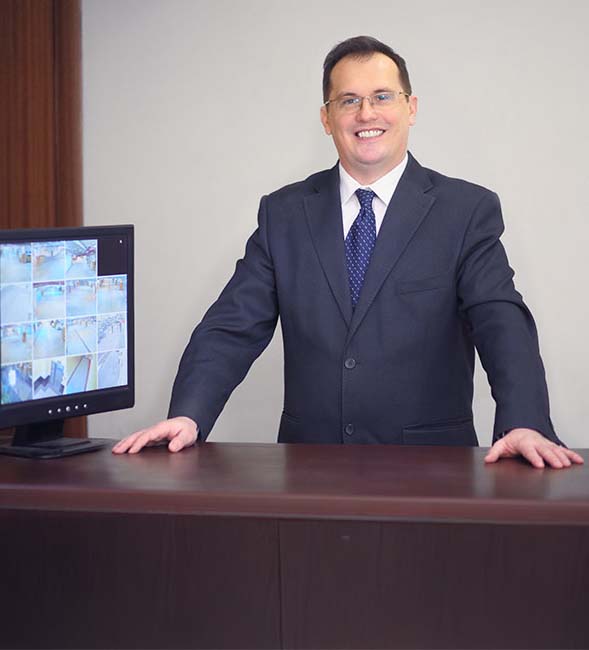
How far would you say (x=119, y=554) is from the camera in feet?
6.93

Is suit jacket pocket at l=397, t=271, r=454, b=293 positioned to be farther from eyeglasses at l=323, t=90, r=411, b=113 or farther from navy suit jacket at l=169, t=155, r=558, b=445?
eyeglasses at l=323, t=90, r=411, b=113

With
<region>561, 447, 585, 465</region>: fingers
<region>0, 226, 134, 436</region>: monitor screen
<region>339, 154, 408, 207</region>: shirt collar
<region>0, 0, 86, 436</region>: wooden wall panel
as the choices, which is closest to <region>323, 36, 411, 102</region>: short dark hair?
<region>339, 154, 408, 207</region>: shirt collar

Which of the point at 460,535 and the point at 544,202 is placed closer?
the point at 460,535

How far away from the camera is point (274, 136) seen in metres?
4.13

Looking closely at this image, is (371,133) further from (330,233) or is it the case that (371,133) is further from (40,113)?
(40,113)

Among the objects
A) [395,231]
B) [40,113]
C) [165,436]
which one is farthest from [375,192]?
[40,113]

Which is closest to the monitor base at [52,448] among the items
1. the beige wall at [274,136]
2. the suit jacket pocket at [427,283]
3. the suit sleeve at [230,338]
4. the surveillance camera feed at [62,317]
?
the surveillance camera feed at [62,317]

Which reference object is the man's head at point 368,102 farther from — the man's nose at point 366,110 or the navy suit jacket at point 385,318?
the navy suit jacket at point 385,318

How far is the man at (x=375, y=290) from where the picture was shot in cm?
287

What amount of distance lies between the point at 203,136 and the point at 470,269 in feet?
5.36

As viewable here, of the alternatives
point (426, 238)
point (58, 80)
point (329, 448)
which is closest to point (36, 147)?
point (58, 80)

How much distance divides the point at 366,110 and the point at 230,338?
27.1 inches

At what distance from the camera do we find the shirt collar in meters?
2.96

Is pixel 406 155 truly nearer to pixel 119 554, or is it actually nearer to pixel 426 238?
pixel 426 238
